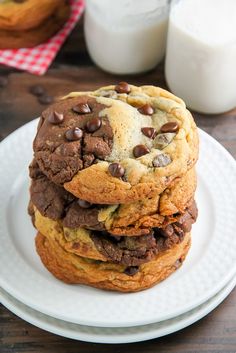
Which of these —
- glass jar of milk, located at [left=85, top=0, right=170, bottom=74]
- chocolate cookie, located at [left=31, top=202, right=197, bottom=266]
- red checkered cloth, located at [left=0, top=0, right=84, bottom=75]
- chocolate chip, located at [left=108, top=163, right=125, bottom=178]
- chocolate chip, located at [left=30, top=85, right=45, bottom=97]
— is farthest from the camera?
red checkered cloth, located at [left=0, top=0, right=84, bottom=75]

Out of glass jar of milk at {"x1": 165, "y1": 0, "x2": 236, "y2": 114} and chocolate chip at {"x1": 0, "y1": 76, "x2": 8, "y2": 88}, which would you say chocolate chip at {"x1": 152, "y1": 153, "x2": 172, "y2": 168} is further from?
chocolate chip at {"x1": 0, "y1": 76, "x2": 8, "y2": 88}

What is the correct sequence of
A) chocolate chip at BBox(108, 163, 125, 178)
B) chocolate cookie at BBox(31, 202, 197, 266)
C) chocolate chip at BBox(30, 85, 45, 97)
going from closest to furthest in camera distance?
chocolate chip at BBox(108, 163, 125, 178) < chocolate cookie at BBox(31, 202, 197, 266) < chocolate chip at BBox(30, 85, 45, 97)

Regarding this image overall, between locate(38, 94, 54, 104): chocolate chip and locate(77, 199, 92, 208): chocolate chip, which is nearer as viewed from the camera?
locate(77, 199, 92, 208): chocolate chip

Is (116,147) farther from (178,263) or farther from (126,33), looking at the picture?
(126,33)

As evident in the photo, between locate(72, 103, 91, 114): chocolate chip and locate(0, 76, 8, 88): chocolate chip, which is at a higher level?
locate(72, 103, 91, 114): chocolate chip

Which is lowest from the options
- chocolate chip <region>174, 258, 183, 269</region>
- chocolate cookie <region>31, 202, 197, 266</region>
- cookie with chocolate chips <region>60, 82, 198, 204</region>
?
chocolate chip <region>174, 258, 183, 269</region>

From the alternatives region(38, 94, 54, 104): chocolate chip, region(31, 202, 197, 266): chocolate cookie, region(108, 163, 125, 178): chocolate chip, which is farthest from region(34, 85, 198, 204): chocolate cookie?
region(38, 94, 54, 104): chocolate chip

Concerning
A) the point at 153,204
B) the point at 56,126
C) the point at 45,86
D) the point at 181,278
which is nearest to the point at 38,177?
the point at 56,126

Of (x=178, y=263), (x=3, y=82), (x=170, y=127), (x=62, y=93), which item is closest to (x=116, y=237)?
(x=178, y=263)
